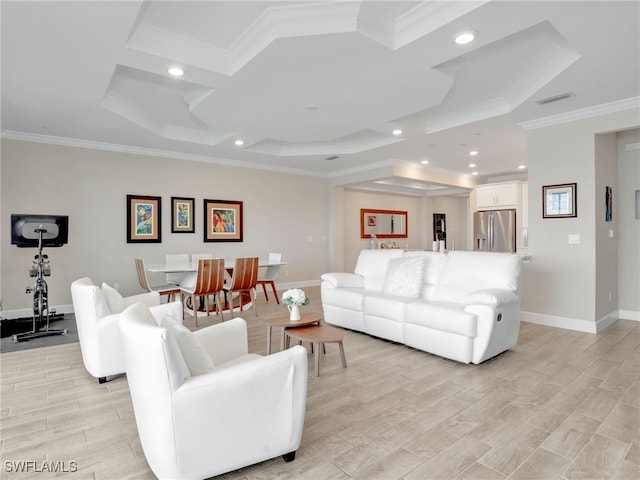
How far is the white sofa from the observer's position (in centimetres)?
310

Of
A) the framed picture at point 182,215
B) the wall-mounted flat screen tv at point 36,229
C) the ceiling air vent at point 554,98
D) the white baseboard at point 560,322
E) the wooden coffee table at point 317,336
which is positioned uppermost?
the ceiling air vent at point 554,98

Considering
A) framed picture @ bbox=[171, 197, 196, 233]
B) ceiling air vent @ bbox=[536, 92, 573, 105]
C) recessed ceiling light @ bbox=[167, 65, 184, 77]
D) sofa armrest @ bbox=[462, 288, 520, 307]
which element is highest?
ceiling air vent @ bbox=[536, 92, 573, 105]

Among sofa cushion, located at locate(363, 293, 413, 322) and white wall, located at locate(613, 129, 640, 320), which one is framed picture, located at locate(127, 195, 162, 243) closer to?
sofa cushion, located at locate(363, 293, 413, 322)

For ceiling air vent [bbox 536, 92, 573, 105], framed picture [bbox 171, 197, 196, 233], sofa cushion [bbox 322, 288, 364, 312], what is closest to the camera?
ceiling air vent [bbox 536, 92, 573, 105]

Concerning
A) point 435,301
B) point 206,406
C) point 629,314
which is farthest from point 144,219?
point 629,314

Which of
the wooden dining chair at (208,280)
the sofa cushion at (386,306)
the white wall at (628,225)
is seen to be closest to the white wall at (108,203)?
the wooden dining chair at (208,280)

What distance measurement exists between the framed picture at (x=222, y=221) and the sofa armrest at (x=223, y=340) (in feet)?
14.6

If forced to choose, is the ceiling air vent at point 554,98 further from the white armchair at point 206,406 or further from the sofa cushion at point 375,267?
the white armchair at point 206,406

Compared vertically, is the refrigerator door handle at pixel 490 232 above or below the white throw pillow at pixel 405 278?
above

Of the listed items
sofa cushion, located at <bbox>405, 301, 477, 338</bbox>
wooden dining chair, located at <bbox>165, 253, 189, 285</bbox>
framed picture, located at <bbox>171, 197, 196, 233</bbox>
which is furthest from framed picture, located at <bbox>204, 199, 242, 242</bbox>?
sofa cushion, located at <bbox>405, 301, 477, 338</bbox>

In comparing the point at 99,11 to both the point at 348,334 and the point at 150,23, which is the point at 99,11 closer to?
the point at 150,23

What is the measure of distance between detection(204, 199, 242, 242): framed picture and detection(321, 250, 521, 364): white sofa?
2966 millimetres

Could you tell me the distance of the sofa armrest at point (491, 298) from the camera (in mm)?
3081

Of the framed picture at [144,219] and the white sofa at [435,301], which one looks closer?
the white sofa at [435,301]
